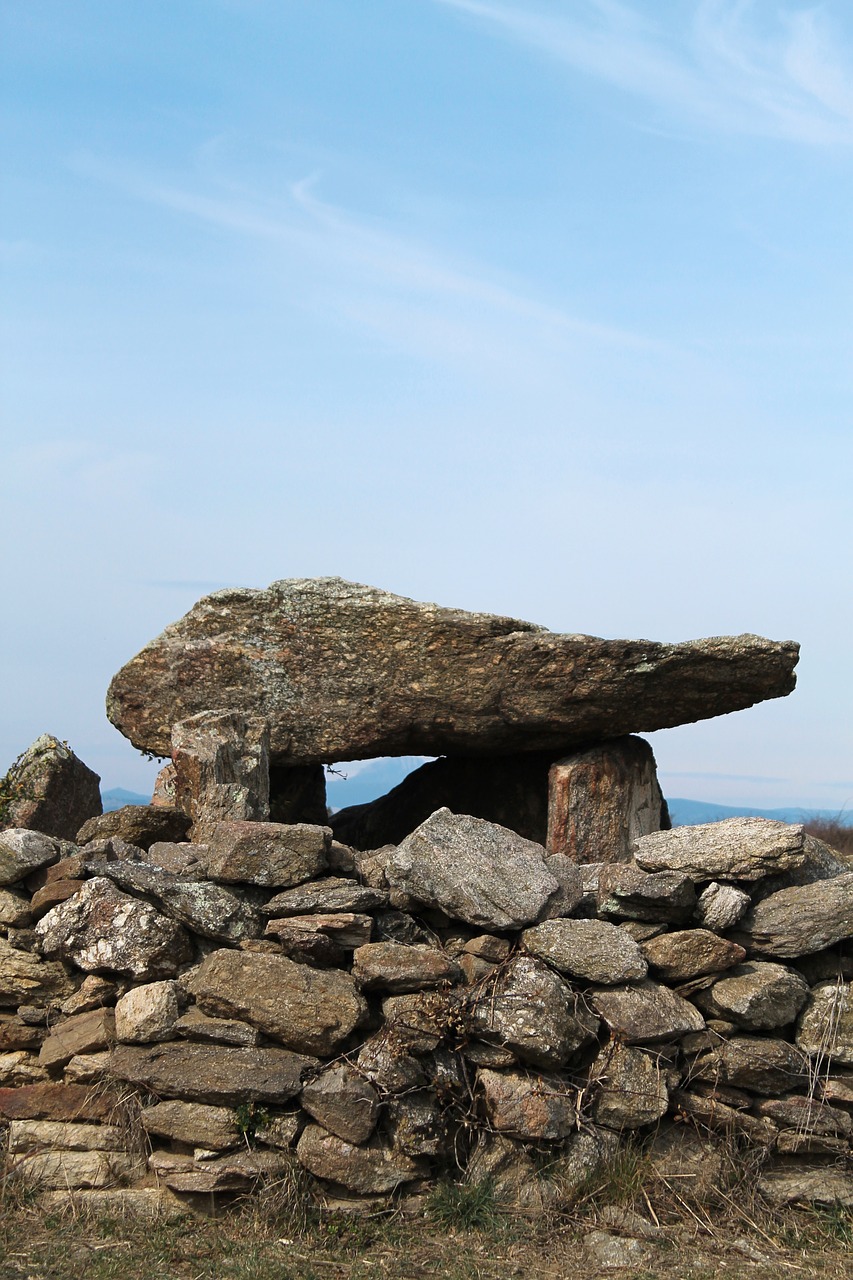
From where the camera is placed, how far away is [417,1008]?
24.7 feet

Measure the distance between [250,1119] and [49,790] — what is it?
4.37m

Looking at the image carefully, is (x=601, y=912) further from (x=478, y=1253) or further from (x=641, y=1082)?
(x=478, y=1253)

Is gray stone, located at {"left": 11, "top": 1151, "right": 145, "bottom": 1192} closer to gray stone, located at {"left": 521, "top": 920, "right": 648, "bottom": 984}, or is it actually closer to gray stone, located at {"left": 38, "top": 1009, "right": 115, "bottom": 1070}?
gray stone, located at {"left": 38, "top": 1009, "right": 115, "bottom": 1070}

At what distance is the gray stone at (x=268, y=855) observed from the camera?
8023 millimetres

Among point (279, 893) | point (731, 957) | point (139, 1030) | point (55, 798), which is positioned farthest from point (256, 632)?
point (731, 957)

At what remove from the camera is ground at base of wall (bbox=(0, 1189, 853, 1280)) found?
6.60m

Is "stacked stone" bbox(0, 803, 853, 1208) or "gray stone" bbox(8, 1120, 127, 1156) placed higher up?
"stacked stone" bbox(0, 803, 853, 1208)

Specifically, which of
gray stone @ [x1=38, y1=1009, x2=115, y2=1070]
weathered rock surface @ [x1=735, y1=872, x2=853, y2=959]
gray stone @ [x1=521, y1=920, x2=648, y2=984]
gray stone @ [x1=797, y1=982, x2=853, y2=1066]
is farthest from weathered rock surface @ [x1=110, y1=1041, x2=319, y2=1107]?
gray stone @ [x1=797, y1=982, x2=853, y2=1066]

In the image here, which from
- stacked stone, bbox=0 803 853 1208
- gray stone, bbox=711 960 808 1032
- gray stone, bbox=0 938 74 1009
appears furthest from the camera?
gray stone, bbox=0 938 74 1009

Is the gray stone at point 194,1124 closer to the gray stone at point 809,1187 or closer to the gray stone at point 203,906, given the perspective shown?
the gray stone at point 203,906

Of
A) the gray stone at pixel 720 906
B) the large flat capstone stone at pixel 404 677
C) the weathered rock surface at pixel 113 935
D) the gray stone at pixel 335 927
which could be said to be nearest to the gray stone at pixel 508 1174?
the gray stone at pixel 335 927

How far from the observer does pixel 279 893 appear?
26.6 feet

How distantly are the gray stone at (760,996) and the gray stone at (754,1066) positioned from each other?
13 cm

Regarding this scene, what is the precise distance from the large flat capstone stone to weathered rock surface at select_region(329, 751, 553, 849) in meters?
0.61
